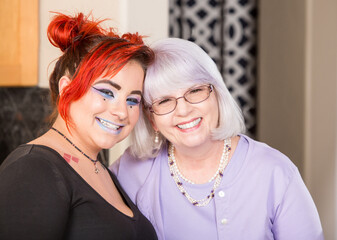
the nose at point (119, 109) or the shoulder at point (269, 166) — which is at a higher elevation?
the nose at point (119, 109)

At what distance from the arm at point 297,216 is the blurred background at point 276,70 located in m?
0.84

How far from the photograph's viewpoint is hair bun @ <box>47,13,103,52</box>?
143 centimetres

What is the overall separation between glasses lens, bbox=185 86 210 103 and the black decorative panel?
4.46 ft

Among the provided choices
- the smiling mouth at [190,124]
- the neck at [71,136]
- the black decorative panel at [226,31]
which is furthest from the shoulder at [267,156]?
the black decorative panel at [226,31]

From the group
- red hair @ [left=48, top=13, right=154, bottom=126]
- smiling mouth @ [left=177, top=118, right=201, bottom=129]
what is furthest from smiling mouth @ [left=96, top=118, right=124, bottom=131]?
smiling mouth @ [left=177, top=118, right=201, bottom=129]

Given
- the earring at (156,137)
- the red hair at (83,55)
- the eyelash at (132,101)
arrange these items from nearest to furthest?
the red hair at (83,55), the eyelash at (132,101), the earring at (156,137)

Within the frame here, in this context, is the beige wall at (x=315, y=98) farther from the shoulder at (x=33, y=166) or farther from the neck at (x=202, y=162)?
the shoulder at (x=33, y=166)

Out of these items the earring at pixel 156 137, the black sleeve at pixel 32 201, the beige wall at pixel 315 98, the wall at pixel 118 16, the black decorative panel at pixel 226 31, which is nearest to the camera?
the black sleeve at pixel 32 201

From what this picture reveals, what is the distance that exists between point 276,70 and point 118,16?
116 centimetres

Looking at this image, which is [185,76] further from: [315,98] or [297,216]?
[315,98]

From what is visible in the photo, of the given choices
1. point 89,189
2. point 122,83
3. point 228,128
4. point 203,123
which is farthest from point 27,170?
point 228,128

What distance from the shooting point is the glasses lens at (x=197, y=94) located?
1.63 metres

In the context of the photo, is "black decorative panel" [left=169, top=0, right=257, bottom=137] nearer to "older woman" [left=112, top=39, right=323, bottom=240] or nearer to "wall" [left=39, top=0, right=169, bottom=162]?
"wall" [left=39, top=0, right=169, bottom=162]

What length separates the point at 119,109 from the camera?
55.2 inches
